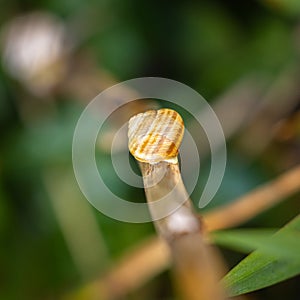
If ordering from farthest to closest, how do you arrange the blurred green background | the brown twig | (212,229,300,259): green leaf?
the blurred green background < the brown twig < (212,229,300,259): green leaf

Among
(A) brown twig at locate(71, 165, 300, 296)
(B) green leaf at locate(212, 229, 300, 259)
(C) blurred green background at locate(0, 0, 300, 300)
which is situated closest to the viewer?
(B) green leaf at locate(212, 229, 300, 259)

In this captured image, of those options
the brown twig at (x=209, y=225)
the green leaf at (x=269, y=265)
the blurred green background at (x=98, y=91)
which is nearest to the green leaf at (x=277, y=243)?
the green leaf at (x=269, y=265)

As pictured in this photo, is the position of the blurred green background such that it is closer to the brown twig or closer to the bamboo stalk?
the brown twig

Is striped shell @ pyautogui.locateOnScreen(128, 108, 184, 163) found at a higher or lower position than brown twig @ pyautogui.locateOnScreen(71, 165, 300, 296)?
lower

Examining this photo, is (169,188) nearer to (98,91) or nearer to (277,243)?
(277,243)

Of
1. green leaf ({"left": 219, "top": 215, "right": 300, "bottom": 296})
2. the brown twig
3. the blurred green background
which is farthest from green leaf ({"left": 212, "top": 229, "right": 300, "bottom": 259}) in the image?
the blurred green background

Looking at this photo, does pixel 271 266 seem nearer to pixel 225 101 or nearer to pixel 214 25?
pixel 225 101
